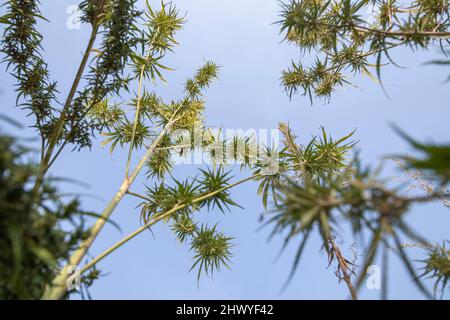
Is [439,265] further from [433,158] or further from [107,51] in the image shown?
[107,51]

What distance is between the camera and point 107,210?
94.0 inches

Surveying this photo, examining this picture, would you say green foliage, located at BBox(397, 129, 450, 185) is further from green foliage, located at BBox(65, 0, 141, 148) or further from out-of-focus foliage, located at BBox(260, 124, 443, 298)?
green foliage, located at BBox(65, 0, 141, 148)

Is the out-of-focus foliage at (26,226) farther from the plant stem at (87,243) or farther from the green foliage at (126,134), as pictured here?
the green foliage at (126,134)

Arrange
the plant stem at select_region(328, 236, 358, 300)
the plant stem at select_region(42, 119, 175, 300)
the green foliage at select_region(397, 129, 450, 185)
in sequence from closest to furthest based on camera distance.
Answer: the green foliage at select_region(397, 129, 450, 185), the plant stem at select_region(42, 119, 175, 300), the plant stem at select_region(328, 236, 358, 300)

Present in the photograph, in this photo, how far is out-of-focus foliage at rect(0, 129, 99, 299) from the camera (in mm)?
1055

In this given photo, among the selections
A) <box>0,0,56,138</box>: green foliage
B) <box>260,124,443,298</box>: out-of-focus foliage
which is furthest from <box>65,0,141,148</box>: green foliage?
<box>260,124,443,298</box>: out-of-focus foliage

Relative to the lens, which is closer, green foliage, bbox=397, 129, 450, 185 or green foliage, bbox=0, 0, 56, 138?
green foliage, bbox=397, 129, 450, 185

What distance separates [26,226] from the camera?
3.78ft

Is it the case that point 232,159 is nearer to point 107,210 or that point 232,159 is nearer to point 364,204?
point 107,210

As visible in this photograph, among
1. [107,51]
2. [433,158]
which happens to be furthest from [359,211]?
[107,51]

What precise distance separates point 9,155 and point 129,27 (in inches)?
80.4

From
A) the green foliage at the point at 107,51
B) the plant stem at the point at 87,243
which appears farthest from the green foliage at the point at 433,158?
the green foliage at the point at 107,51
